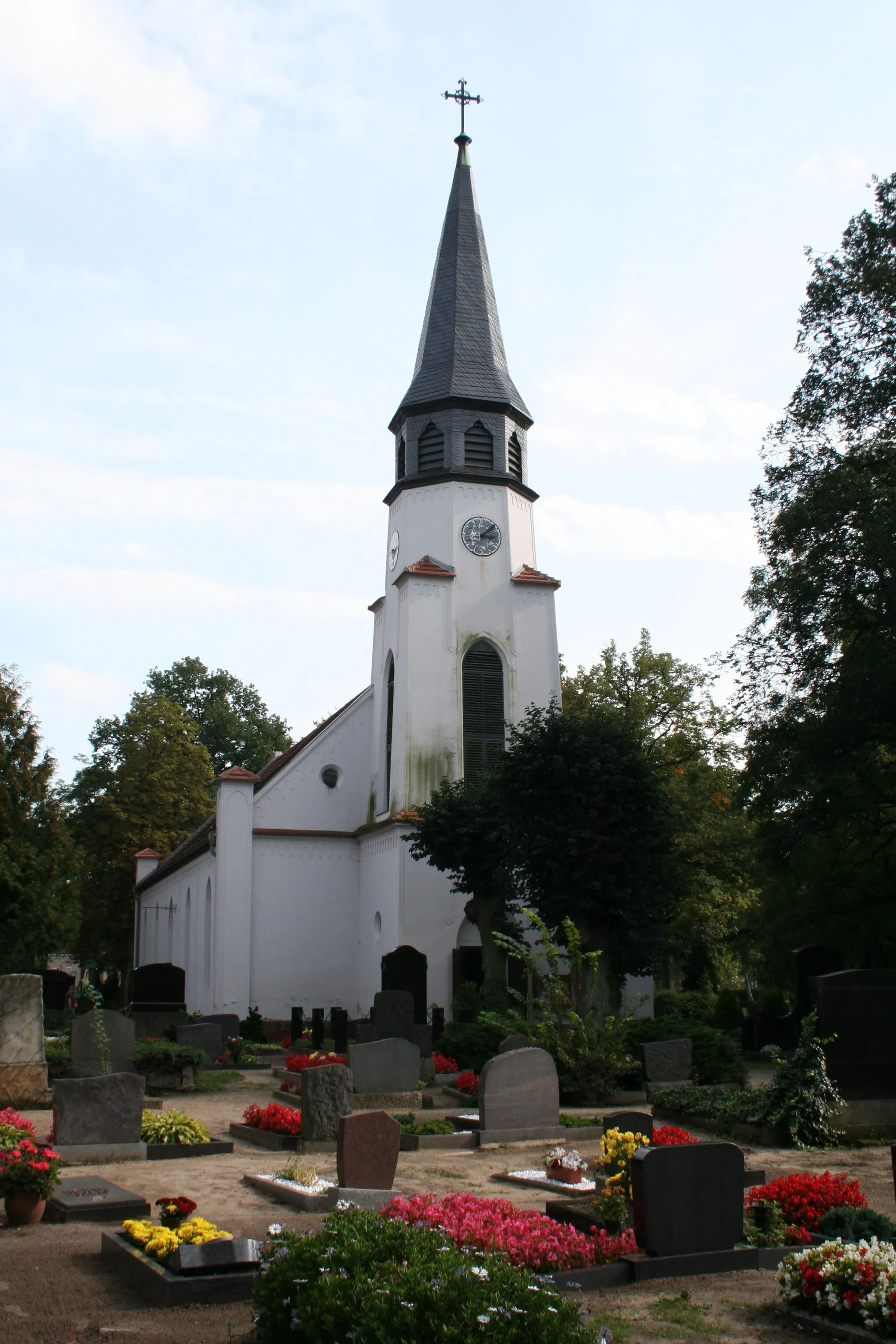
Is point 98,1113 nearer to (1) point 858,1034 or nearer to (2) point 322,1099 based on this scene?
(2) point 322,1099

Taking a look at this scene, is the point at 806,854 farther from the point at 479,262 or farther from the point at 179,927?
the point at 179,927

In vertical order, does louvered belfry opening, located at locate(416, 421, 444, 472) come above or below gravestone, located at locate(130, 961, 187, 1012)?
above

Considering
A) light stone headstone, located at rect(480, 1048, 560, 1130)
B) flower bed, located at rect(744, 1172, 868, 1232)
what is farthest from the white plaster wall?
flower bed, located at rect(744, 1172, 868, 1232)

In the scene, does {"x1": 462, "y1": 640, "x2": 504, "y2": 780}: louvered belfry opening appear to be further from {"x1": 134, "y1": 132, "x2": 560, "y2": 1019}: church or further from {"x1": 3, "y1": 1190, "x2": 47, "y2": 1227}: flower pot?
{"x1": 3, "y1": 1190, "x2": 47, "y2": 1227}: flower pot

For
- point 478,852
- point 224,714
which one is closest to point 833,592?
point 478,852

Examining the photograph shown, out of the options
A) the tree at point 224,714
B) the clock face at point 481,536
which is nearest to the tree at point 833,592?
the clock face at point 481,536

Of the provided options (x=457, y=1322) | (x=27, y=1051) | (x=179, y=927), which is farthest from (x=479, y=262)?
(x=457, y=1322)

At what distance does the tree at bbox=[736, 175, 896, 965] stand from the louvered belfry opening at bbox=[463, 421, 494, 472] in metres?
10.5

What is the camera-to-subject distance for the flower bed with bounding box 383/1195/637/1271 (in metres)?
7.22

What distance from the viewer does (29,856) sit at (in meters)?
30.0

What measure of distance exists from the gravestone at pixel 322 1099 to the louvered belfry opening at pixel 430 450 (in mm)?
23665

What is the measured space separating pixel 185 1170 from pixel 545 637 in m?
23.5

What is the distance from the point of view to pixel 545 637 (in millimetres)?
33875

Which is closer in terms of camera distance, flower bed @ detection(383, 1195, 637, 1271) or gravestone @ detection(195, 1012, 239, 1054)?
flower bed @ detection(383, 1195, 637, 1271)
